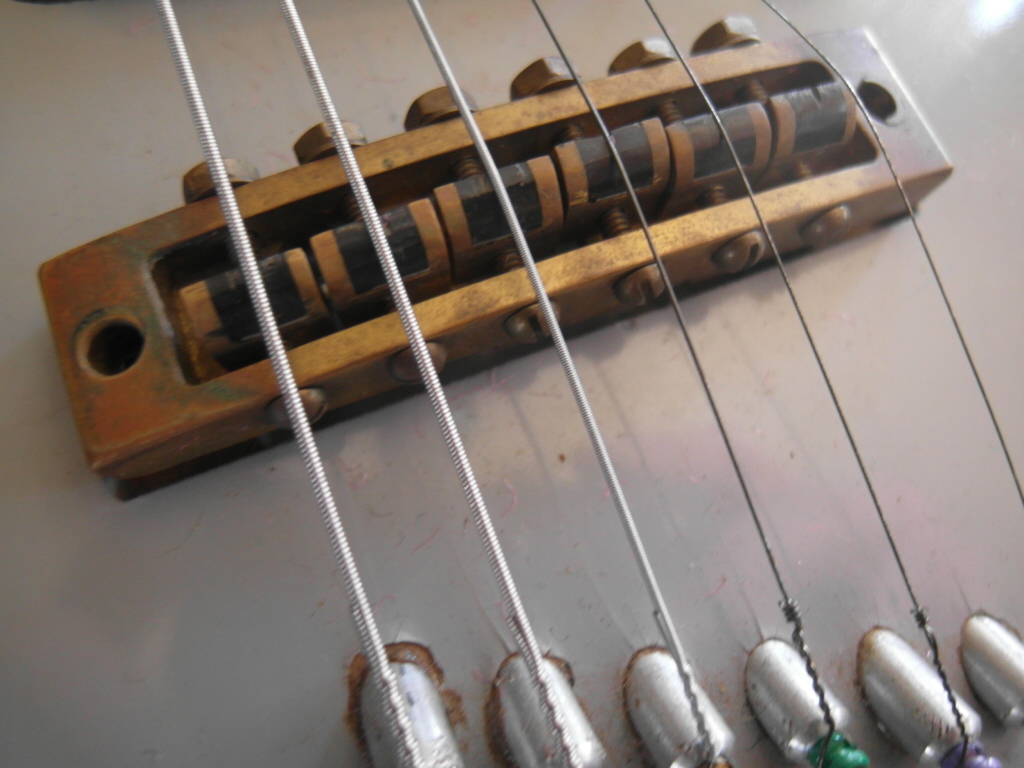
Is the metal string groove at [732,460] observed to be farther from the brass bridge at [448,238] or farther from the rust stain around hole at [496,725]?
the rust stain around hole at [496,725]

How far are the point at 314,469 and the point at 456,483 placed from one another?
173 millimetres

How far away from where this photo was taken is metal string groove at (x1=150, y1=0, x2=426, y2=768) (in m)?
0.31

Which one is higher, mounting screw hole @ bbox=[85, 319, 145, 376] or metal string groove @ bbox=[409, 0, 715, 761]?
mounting screw hole @ bbox=[85, 319, 145, 376]

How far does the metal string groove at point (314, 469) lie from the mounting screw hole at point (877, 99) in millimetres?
541

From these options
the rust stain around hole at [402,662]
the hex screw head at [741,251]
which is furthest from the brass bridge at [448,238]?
the rust stain around hole at [402,662]

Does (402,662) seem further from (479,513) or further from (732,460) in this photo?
(732,460)

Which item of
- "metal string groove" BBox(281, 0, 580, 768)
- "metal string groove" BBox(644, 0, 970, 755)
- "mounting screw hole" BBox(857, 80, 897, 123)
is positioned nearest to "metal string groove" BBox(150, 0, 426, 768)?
"metal string groove" BBox(281, 0, 580, 768)

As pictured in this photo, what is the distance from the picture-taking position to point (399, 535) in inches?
18.4

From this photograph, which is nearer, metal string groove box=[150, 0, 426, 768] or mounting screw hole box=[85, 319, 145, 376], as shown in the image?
metal string groove box=[150, 0, 426, 768]

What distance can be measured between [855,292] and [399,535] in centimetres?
45

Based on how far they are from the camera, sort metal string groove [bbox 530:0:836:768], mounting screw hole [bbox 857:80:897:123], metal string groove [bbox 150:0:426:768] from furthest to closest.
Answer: mounting screw hole [bbox 857:80:897:123] → metal string groove [bbox 530:0:836:768] → metal string groove [bbox 150:0:426:768]

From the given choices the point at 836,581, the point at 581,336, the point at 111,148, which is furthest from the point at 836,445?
the point at 111,148

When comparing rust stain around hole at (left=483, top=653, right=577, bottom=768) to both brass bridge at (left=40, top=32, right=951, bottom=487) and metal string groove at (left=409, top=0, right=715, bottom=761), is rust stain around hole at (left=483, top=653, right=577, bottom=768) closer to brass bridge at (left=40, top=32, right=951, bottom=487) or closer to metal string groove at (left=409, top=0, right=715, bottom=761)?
metal string groove at (left=409, top=0, right=715, bottom=761)

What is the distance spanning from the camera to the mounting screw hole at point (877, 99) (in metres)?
0.58
